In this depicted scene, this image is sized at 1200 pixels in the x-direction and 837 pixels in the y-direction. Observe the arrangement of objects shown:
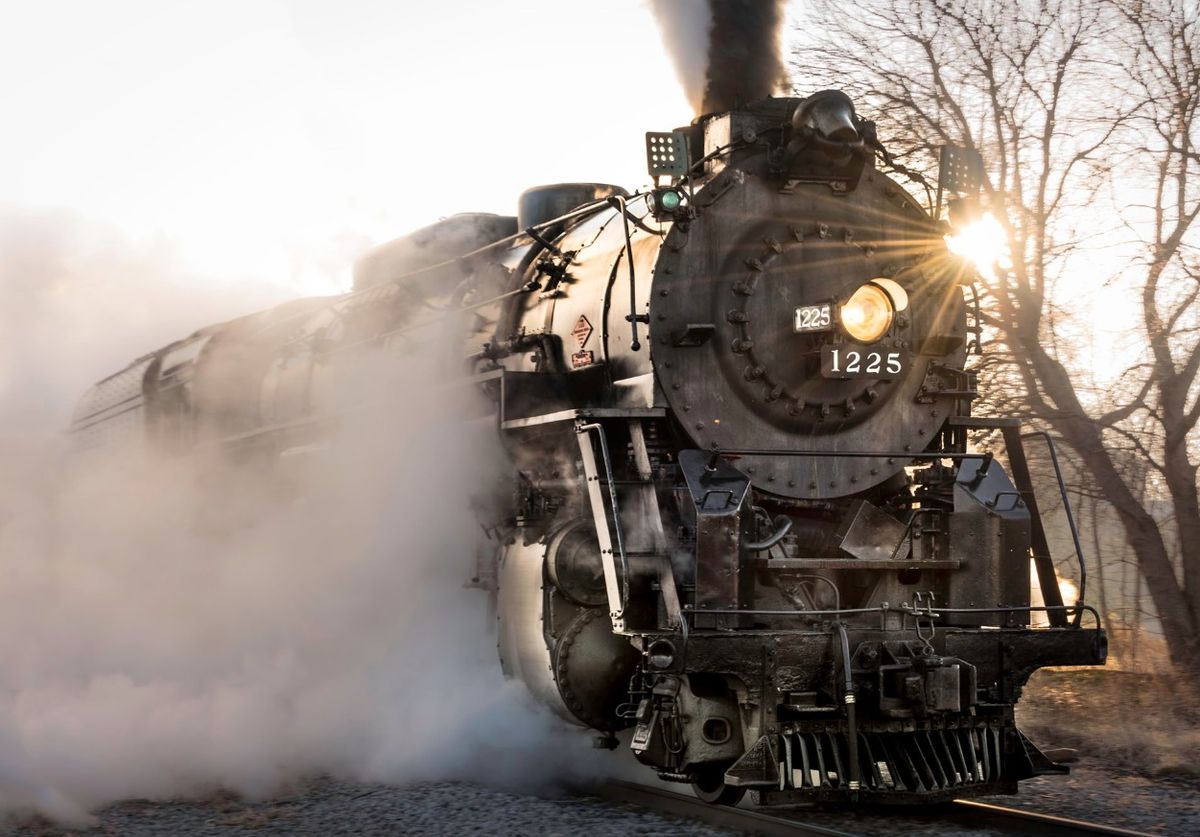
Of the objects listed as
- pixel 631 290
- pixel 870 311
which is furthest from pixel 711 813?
pixel 870 311

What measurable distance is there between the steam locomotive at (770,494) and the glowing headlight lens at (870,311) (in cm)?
1

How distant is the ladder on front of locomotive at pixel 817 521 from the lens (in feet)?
18.8

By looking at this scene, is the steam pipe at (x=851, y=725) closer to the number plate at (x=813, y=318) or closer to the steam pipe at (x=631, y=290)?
the number plate at (x=813, y=318)

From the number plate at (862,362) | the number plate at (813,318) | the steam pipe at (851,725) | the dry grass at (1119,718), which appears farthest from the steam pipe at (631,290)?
the dry grass at (1119,718)

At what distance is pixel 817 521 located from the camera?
22.2 ft

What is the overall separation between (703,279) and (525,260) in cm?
185

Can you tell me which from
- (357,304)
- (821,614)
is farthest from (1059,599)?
(357,304)

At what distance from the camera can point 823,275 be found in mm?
6824

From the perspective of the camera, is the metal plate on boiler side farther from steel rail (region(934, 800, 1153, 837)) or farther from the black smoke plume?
the black smoke plume

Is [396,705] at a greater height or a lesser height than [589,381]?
lesser

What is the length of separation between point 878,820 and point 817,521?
1.48 meters

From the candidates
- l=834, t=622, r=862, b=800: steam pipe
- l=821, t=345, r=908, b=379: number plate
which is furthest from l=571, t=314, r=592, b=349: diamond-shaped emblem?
l=834, t=622, r=862, b=800: steam pipe

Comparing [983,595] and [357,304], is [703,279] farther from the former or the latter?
[357,304]

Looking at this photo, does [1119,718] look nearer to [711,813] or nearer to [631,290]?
[711,813]
